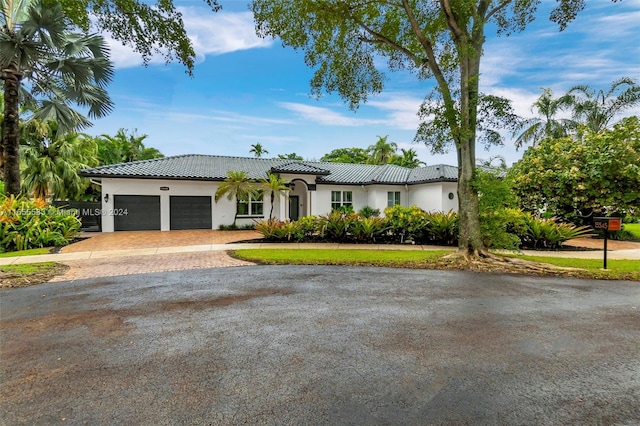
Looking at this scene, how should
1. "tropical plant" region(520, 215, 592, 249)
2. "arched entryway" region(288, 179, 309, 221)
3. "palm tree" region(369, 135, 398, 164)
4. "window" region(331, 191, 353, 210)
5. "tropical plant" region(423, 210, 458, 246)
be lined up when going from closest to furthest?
"tropical plant" region(520, 215, 592, 249) → "tropical plant" region(423, 210, 458, 246) → "window" region(331, 191, 353, 210) → "arched entryway" region(288, 179, 309, 221) → "palm tree" region(369, 135, 398, 164)

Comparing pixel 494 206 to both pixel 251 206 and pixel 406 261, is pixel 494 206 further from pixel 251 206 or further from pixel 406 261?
pixel 251 206

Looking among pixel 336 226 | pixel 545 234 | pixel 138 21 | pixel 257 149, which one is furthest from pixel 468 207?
pixel 257 149

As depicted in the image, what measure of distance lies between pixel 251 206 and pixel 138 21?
15.7 m

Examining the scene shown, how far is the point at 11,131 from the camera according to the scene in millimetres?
12031

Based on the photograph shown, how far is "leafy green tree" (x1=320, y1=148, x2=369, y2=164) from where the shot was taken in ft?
150

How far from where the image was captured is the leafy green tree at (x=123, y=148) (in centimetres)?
3103

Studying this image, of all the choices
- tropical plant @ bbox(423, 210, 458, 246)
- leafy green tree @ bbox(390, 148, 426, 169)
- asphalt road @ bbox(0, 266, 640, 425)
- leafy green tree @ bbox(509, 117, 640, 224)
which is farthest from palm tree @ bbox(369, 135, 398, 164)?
asphalt road @ bbox(0, 266, 640, 425)

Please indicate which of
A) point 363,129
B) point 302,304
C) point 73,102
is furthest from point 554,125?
point 73,102

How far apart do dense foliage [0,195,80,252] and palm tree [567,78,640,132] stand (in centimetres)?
3072

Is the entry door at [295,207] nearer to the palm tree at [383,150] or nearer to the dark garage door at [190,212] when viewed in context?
the dark garage door at [190,212]

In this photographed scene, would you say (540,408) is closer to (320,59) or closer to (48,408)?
(48,408)

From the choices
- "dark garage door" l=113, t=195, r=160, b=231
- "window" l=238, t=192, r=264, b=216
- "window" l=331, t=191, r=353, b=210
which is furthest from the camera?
"window" l=331, t=191, r=353, b=210

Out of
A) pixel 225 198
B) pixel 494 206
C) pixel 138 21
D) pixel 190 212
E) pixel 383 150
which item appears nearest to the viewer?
pixel 138 21

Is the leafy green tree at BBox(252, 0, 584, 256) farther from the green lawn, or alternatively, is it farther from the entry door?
the entry door
